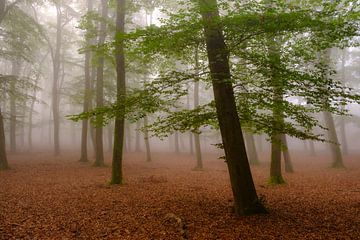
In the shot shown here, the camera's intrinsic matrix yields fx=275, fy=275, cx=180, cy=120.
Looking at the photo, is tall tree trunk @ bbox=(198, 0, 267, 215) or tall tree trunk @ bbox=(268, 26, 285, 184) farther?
tall tree trunk @ bbox=(198, 0, 267, 215)

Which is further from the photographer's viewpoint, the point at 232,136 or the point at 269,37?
the point at 232,136

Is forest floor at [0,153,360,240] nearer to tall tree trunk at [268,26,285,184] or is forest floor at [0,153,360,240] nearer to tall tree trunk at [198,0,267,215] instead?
tall tree trunk at [198,0,267,215]

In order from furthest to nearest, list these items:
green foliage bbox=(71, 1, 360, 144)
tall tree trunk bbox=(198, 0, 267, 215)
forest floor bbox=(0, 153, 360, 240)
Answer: tall tree trunk bbox=(198, 0, 267, 215) < forest floor bbox=(0, 153, 360, 240) < green foliage bbox=(71, 1, 360, 144)

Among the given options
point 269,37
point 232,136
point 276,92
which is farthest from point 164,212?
point 269,37

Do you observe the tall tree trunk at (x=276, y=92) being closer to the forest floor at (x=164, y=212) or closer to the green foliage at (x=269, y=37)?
the green foliage at (x=269, y=37)

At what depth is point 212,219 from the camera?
22.9 feet

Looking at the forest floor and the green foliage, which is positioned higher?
the green foliage

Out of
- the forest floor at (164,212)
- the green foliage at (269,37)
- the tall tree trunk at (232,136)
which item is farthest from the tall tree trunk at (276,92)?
the forest floor at (164,212)

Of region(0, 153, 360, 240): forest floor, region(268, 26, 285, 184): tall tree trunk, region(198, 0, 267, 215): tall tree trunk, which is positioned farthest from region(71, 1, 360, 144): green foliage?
region(0, 153, 360, 240): forest floor

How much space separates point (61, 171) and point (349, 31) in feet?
49.5

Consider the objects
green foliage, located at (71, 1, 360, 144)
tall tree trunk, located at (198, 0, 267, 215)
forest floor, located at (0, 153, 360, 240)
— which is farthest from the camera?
tall tree trunk, located at (198, 0, 267, 215)

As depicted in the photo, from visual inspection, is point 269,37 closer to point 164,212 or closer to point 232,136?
point 232,136

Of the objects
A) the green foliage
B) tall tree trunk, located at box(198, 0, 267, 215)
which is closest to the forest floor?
tall tree trunk, located at box(198, 0, 267, 215)

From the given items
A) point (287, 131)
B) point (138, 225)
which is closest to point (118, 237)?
point (138, 225)
